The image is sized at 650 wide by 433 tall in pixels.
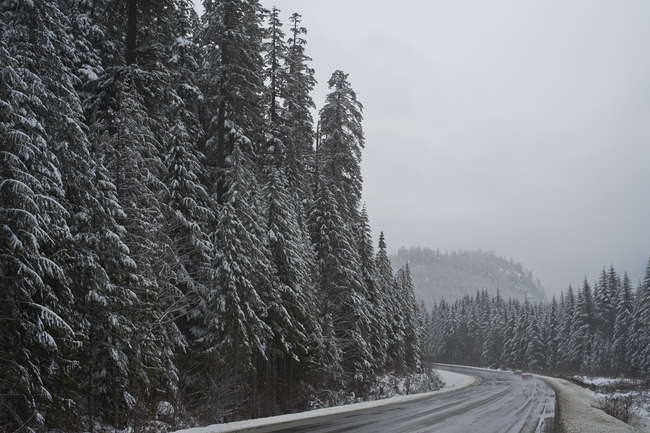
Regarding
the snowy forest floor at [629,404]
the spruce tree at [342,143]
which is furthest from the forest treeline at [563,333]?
the spruce tree at [342,143]

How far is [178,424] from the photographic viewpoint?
12.8m

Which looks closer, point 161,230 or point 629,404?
point 161,230

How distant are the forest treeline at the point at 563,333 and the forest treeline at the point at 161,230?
45449mm

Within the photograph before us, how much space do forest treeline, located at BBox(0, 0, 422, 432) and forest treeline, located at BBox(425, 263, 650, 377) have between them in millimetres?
45449

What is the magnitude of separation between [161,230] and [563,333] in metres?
81.2

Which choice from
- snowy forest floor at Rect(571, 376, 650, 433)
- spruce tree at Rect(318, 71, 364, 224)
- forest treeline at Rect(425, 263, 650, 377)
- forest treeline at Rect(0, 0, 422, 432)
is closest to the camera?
forest treeline at Rect(0, 0, 422, 432)

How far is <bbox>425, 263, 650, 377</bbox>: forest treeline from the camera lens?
56.9 metres

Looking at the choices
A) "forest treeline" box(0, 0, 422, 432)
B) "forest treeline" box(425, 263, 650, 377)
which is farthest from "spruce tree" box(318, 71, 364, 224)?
"forest treeline" box(425, 263, 650, 377)

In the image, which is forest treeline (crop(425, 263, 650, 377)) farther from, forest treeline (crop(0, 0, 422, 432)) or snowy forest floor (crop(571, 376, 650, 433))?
forest treeline (crop(0, 0, 422, 432))

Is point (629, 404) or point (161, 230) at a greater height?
point (161, 230)

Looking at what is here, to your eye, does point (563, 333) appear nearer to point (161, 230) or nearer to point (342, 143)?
point (342, 143)

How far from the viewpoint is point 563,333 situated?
74.6 metres

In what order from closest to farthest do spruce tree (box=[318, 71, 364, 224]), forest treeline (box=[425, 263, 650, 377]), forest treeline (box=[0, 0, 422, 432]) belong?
forest treeline (box=[0, 0, 422, 432]), spruce tree (box=[318, 71, 364, 224]), forest treeline (box=[425, 263, 650, 377])

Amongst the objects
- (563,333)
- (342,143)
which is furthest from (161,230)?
(563,333)
